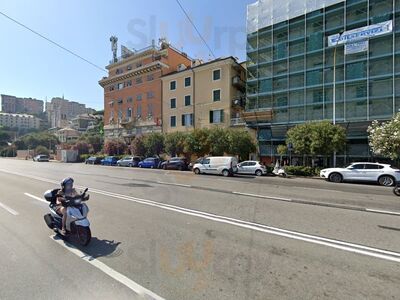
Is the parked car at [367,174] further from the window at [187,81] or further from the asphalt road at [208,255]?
the window at [187,81]

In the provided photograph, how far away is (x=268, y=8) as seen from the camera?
31109mm

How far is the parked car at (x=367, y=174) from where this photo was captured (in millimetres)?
16044

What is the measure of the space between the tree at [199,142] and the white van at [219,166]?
4.73m

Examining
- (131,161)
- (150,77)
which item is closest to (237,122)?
(131,161)

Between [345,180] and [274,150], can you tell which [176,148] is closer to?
[274,150]

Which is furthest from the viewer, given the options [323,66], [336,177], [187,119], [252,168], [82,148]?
[82,148]

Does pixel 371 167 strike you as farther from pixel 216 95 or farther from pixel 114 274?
pixel 216 95

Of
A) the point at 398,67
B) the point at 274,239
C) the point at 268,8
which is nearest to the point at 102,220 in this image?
the point at 274,239

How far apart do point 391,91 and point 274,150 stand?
38.4 ft

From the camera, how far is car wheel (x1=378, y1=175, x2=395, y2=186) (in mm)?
16013

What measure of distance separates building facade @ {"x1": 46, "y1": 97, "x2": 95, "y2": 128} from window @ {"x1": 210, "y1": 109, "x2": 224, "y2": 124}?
115 meters

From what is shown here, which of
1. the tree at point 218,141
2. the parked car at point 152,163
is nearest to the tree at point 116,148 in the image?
the parked car at point 152,163

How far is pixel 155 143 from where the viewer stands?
3647cm

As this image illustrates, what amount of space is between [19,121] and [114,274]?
460 ft
